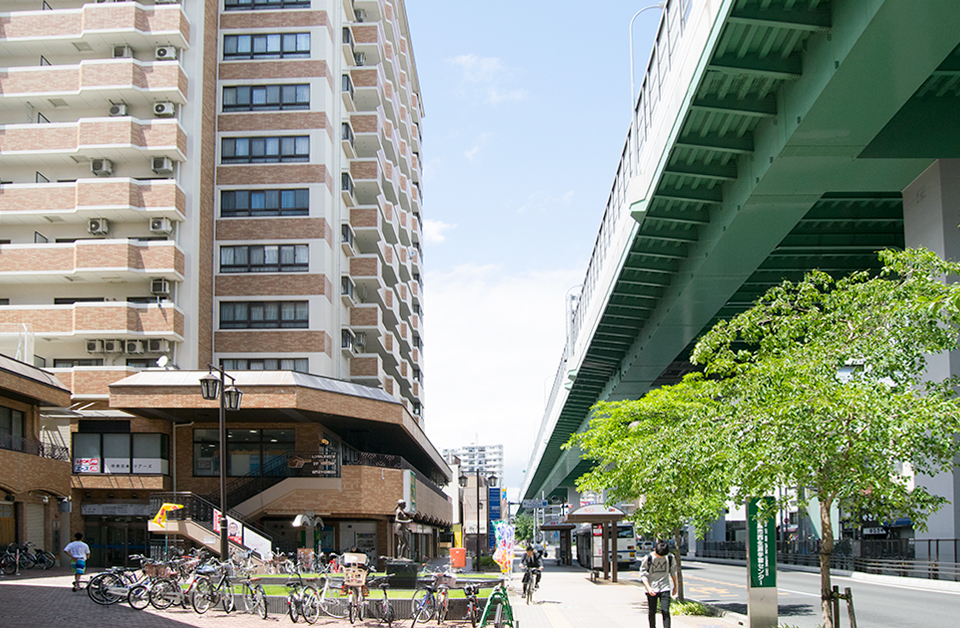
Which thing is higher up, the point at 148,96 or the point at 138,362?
the point at 148,96

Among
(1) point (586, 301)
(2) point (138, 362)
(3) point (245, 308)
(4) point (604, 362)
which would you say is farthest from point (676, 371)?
(2) point (138, 362)

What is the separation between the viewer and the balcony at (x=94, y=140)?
134 feet

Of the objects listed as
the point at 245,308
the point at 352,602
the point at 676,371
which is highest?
the point at 245,308

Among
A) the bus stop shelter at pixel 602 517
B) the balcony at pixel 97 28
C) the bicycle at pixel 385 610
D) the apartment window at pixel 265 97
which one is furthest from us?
the apartment window at pixel 265 97

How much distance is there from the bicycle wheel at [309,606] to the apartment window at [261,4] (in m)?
36.6

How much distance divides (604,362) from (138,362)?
67.8 ft

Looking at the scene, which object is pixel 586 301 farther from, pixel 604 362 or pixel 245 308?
pixel 245 308

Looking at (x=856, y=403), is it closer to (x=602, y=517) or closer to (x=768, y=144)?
(x=768, y=144)

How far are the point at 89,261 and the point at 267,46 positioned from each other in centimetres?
1430

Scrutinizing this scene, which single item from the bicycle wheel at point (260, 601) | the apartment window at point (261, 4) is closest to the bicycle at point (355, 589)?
the bicycle wheel at point (260, 601)

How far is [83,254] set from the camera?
39656mm

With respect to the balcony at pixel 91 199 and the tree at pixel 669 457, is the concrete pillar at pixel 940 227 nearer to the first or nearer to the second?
the tree at pixel 669 457

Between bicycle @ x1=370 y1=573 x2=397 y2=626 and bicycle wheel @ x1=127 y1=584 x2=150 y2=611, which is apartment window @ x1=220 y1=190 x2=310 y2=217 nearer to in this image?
bicycle wheel @ x1=127 y1=584 x2=150 y2=611

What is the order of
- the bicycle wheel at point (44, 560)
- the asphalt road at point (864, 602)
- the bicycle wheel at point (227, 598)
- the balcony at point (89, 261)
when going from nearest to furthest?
the bicycle wheel at point (227, 598)
the asphalt road at point (864, 602)
the bicycle wheel at point (44, 560)
the balcony at point (89, 261)
